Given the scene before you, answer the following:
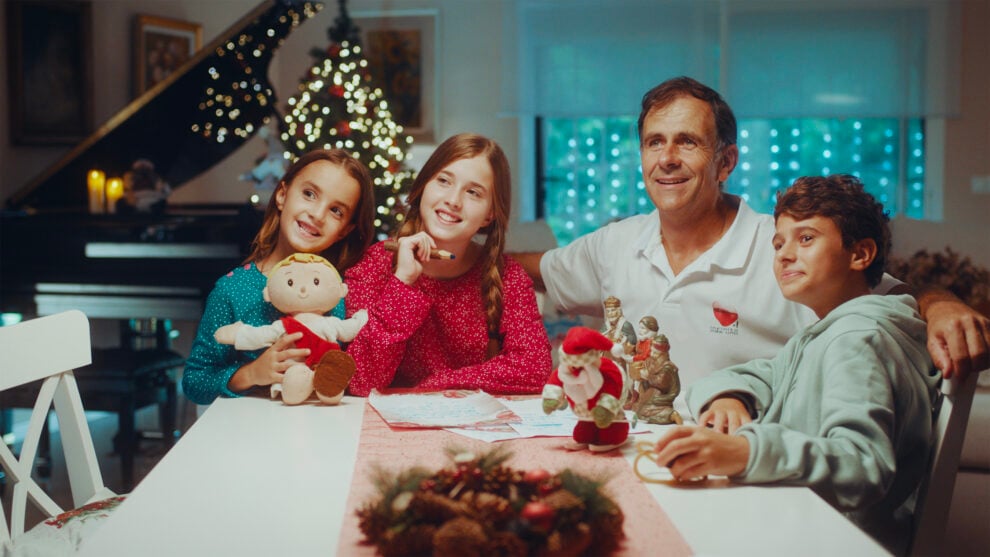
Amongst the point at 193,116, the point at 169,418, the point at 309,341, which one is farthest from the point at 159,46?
the point at 309,341

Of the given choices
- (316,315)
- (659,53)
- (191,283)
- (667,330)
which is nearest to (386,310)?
(316,315)

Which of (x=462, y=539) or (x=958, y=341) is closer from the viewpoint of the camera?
(x=462, y=539)

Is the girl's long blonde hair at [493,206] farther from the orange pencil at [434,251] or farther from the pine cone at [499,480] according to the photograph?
the pine cone at [499,480]

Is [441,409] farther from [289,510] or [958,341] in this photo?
[958,341]

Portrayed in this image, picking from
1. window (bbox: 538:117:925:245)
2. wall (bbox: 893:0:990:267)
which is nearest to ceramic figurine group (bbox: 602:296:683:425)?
window (bbox: 538:117:925:245)

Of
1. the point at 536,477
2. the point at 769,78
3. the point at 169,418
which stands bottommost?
the point at 169,418

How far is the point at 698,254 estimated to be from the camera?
2.02 meters

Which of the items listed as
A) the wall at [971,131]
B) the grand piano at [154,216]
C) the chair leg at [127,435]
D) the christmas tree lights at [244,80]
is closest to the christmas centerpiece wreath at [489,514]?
the chair leg at [127,435]

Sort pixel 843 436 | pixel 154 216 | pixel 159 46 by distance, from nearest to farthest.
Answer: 1. pixel 843 436
2. pixel 154 216
3. pixel 159 46

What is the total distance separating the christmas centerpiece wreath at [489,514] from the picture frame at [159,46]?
4.64 metres

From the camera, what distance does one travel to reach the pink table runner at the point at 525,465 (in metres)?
1.02

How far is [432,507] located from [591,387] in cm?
41

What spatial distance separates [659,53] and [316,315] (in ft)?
14.9

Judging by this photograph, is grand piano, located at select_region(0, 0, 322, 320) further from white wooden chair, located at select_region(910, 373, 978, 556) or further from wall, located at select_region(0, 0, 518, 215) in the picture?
white wooden chair, located at select_region(910, 373, 978, 556)
